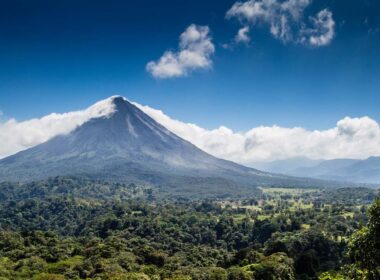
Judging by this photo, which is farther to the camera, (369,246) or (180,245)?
(180,245)

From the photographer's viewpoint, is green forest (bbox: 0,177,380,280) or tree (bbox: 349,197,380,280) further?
green forest (bbox: 0,177,380,280)

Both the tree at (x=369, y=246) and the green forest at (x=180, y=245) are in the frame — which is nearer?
the tree at (x=369, y=246)

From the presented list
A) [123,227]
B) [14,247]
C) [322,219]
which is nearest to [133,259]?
[14,247]

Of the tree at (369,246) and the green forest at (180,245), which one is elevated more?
the tree at (369,246)

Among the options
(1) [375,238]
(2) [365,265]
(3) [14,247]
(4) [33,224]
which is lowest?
(4) [33,224]

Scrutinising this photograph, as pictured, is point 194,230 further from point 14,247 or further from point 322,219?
point 14,247

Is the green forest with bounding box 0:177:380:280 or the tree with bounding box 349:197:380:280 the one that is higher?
the tree with bounding box 349:197:380:280

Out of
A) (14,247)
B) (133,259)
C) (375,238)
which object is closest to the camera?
(375,238)

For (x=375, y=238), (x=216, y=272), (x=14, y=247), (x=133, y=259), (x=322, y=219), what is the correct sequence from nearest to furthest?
(x=375, y=238)
(x=216, y=272)
(x=133, y=259)
(x=14, y=247)
(x=322, y=219)
